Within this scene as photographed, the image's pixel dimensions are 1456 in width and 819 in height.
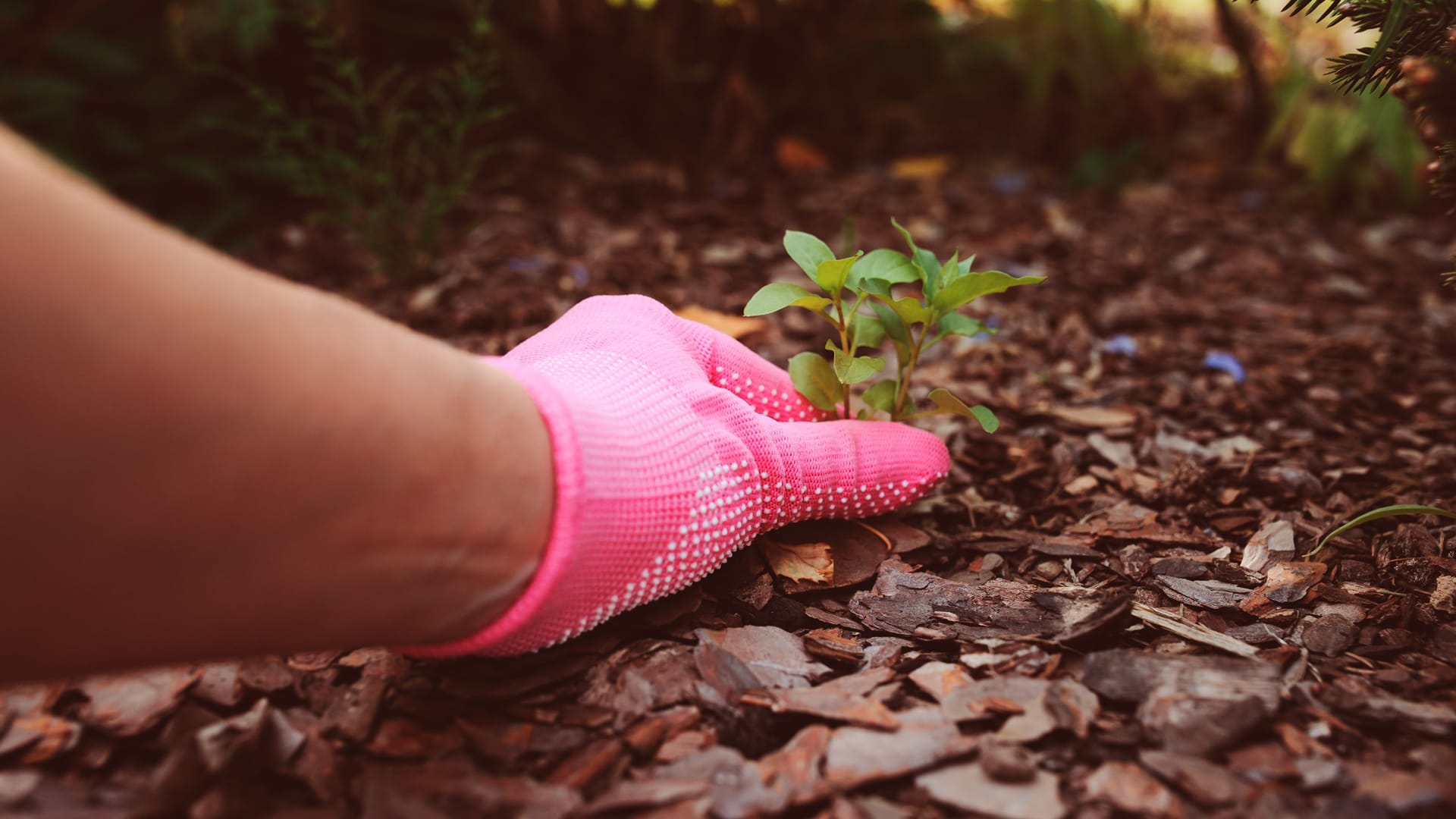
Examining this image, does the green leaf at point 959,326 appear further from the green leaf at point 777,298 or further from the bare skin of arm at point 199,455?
the bare skin of arm at point 199,455

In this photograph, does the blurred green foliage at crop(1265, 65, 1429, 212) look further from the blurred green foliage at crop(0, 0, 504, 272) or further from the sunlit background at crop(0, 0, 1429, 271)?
the blurred green foliage at crop(0, 0, 504, 272)

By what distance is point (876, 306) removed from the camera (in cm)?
138

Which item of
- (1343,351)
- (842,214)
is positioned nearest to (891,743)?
(1343,351)

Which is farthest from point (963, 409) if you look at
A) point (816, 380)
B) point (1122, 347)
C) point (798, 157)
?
point (798, 157)

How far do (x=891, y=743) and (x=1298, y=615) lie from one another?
0.59 m

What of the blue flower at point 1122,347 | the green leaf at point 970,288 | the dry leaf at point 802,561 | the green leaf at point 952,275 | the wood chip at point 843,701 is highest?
the green leaf at point 952,275

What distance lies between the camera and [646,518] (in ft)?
3.66

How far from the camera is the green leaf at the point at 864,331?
1.36 meters

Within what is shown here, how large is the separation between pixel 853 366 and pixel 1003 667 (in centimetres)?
Result: 44

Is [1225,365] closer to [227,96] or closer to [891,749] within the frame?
[891,749]

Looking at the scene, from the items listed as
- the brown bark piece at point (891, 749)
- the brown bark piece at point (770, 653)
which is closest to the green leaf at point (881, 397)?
the brown bark piece at point (770, 653)

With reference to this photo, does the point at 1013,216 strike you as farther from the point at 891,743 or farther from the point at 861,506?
the point at 891,743

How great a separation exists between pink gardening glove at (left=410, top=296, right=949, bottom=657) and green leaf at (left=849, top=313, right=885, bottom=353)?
12 cm

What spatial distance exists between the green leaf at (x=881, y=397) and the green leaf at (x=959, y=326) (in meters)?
0.14
